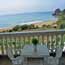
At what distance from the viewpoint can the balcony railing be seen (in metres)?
3.42

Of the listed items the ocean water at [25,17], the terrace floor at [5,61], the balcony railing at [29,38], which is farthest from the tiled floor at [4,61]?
the ocean water at [25,17]

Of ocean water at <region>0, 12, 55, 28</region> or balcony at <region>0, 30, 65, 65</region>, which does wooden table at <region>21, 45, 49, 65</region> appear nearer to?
balcony at <region>0, 30, 65, 65</region>

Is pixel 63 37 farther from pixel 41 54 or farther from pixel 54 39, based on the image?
pixel 41 54

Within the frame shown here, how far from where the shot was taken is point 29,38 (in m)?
3.46

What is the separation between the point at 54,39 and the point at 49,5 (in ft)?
3.01

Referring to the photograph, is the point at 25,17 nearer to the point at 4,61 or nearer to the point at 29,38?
the point at 29,38

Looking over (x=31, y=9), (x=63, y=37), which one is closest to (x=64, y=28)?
(x=63, y=37)

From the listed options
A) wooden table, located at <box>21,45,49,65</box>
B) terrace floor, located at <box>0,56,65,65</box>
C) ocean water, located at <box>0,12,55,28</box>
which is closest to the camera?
wooden table, located at <box>21,45,49,65</box>

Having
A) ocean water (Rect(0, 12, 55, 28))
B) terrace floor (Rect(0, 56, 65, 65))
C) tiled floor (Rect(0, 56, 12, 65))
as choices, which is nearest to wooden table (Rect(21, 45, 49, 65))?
terrace floor (Rect(0, 56, 65, 65))

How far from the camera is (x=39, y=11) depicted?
3840mm

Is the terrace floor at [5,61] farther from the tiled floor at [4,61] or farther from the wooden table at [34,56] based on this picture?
the wooden table at [34,56]

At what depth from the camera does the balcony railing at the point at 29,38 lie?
3.42 metres

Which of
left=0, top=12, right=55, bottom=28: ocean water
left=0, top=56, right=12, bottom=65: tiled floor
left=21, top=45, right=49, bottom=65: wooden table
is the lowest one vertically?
left=0, top=56, right=12, bottom=65: tiled floor

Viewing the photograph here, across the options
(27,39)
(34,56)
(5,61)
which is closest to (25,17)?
(27,39)
